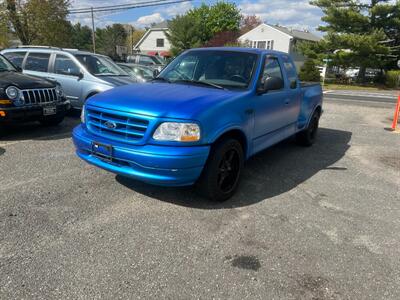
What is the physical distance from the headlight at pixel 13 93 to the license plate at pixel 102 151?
299 cm

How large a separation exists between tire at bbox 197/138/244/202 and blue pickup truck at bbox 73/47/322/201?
0.04ft

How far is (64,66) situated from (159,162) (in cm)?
644

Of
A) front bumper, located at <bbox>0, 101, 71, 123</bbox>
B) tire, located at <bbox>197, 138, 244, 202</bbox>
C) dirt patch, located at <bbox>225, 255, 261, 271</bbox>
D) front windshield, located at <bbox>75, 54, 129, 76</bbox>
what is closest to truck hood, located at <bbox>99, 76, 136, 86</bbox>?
front windshield, located at <bbox>75, 54, 129, 76</bbox>

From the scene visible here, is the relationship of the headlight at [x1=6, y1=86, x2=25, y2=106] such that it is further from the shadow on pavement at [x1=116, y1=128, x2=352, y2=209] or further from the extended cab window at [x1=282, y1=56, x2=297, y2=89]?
the extended cab window at [x1=282, y1=56, x2=297, y2=89]

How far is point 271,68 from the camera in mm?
4918

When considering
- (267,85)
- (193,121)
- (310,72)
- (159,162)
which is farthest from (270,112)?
(310,72)

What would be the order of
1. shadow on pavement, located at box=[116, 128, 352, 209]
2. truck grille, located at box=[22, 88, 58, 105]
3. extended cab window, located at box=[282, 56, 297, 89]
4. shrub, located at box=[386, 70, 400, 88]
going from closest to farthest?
shadow on pavement, located at box=[116, 128, 352, 209]
extended cab window, located at box=[282, 56, 297, 89]
truck grille, located at box=[22, 88, 58, 105]
shrub, located at box=[386, 70, 400, 88]

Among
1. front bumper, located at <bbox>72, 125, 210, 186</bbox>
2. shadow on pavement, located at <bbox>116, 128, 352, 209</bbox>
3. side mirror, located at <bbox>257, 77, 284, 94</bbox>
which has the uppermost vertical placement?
side mirror, located at <bbox>257, 77, 284, 94</bbox>

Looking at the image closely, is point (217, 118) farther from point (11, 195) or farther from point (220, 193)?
point (11, 195)

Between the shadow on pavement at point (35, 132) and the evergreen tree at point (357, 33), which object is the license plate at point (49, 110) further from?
the evergreen tree at point (357, 33)

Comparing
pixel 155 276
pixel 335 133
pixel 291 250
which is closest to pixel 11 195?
pixel 155 276

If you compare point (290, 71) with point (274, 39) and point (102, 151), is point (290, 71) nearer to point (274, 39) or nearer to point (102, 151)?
point (102, 151)

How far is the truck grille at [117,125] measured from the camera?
346 cm

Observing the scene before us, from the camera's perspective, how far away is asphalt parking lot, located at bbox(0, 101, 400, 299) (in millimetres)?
2613
